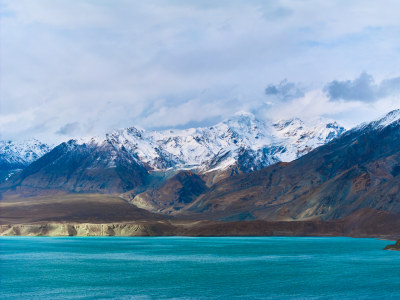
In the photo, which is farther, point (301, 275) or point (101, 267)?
point (101, 267)

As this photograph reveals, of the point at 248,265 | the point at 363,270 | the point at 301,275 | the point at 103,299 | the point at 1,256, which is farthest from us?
the point at 1,256

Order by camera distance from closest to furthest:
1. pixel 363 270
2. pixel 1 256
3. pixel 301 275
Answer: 1. pixel 301 275
2. pixel 363 270
3. pixel 1 256

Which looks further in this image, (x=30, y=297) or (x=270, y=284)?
(x=270, y=284)

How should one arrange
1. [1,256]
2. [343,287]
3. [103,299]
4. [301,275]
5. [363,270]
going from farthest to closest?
[1,256], [363,270], [301,275], [343,287], [103,299]

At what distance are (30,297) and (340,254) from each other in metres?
78.7

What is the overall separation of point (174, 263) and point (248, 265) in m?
13.7

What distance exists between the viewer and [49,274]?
84188 millimetres

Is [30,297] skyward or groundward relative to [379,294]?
skyward

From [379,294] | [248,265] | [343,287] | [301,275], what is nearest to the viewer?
[379,294]

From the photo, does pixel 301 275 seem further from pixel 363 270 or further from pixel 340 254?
pixel 340 254

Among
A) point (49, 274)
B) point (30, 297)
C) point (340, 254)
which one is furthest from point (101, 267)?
point (340, 254)

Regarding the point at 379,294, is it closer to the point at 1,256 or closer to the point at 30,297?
the point at 30,297

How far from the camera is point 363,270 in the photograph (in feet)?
295

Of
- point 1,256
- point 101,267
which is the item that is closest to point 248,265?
point 101,267
